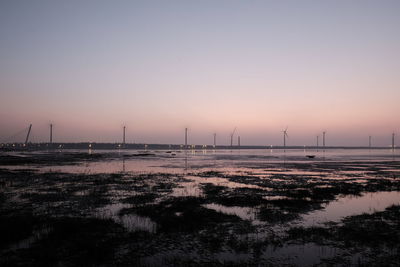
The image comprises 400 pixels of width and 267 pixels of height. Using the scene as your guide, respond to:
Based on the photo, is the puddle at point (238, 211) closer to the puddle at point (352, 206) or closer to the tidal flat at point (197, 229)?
the tidal flat at point (197, 229)

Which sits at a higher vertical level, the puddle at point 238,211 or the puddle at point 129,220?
the puddle at point 129,220

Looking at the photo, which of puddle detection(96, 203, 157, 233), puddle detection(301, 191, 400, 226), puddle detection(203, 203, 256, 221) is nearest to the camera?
puddle detection(96, 203, 157, 233)

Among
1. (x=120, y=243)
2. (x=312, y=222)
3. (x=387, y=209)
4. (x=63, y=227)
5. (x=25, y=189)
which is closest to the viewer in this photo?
(x=120, y=243)

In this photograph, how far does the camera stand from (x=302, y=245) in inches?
542

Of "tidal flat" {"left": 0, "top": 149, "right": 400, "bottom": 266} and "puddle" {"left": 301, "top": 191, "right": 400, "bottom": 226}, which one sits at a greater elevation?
"tidal flat" {"left": 0, "top": 149, "right": 400, "bottom": 266}

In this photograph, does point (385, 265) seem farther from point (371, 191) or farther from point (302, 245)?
point (371, 191)

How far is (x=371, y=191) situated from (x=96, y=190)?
26.9m

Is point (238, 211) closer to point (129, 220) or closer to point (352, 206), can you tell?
point (129, 220)

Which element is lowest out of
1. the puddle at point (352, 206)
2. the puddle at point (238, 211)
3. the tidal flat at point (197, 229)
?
the puddle at point (352, 206)

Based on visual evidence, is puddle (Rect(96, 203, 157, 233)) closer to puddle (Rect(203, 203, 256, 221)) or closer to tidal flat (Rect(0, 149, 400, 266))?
tidal flat (Rect(0, 149, 400, 266))

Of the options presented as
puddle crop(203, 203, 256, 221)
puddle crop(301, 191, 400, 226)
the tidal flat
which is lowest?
puddle crop(301, 191, 400, 226)

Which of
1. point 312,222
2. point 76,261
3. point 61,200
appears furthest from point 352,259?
point 61,200

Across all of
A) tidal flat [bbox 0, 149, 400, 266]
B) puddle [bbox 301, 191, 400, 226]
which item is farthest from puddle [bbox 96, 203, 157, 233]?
puddle [bbox 301, 191, 400, 226]

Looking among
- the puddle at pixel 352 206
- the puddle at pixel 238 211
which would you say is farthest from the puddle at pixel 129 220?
the puddle at pixel 352 206
